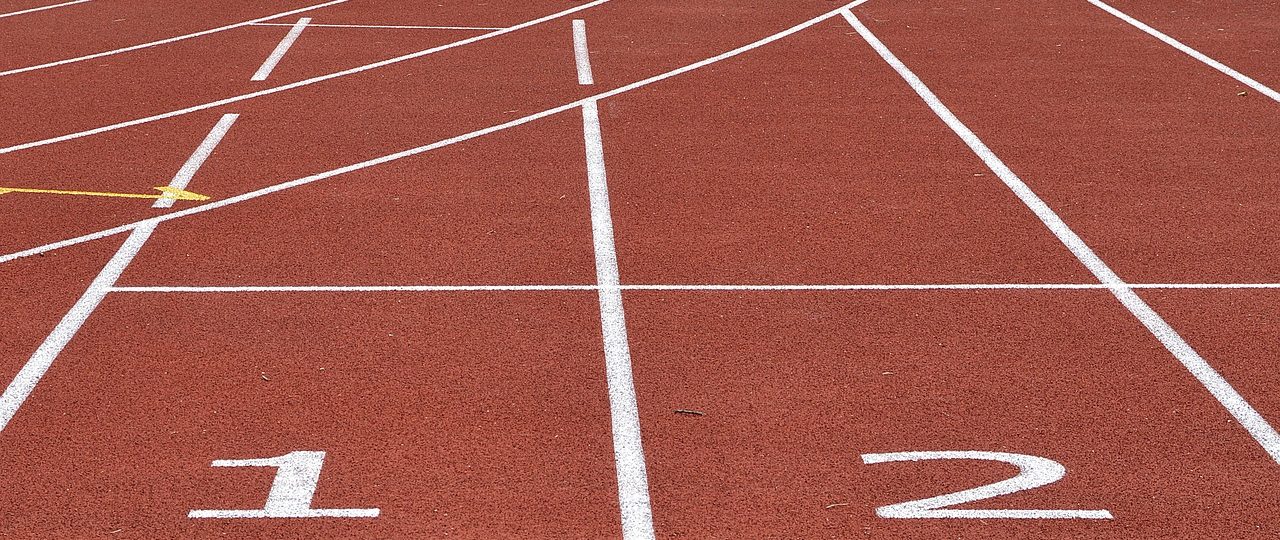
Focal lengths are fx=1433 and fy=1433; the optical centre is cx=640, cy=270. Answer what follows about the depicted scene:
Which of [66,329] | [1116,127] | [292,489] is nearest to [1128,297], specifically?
[1116,127]

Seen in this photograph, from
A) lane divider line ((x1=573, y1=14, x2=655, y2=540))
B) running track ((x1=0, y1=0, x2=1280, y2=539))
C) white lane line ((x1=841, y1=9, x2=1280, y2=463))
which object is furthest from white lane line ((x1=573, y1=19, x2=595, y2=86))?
white lane line ((x1=841, y1=9, x2=1280, y2=463))

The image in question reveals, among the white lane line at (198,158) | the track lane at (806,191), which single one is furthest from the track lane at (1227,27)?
the white lane line at (198,158)

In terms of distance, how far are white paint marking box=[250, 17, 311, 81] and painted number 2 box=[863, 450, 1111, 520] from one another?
6975mm

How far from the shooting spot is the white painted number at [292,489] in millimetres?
4254

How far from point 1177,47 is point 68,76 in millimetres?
8499

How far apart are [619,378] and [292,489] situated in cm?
136

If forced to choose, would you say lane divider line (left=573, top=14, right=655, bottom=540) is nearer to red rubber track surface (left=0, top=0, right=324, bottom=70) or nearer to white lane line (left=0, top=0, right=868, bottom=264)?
white lane line (left=0, top=0, right=868, bottom=264)

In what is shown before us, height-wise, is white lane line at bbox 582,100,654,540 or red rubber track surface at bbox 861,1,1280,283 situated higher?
white lane line at bbox 582,100,654,540

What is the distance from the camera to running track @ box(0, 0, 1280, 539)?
445 centimetres

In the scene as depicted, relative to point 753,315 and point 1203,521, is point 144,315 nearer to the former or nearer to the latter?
point 753,315

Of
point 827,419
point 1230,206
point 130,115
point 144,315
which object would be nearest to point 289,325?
point 144,315

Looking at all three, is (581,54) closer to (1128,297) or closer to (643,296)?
(643,296)

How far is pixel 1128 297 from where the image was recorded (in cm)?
611

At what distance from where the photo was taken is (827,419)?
16.2 ft
